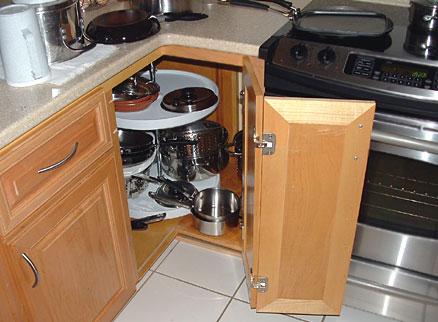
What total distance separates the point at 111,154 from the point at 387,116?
752mm

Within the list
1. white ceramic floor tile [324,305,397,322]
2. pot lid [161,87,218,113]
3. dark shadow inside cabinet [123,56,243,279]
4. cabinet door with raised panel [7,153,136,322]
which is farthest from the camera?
dark shadow inside cabinet [123,56,243,279]

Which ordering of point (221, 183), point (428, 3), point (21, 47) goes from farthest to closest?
1. point (221, 183)
2. point (428, 3)
3. point (21, 47)

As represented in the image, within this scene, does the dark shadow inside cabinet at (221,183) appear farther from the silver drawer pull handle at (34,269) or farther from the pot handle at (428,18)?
Answer: the pot handle at (428,18)

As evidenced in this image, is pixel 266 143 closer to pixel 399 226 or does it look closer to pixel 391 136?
pixel 391 136

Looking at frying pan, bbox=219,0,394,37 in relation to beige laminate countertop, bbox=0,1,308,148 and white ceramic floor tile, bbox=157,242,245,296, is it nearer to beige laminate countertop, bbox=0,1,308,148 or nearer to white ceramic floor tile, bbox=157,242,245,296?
beige laminate countertop, bbox=0,1,308,148

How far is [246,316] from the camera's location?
1698 millimetres

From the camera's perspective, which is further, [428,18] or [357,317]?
[357,317]

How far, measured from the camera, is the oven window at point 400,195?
132 centimetres

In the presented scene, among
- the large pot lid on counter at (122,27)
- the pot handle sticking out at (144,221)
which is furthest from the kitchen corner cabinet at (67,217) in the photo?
the pot handle sticking out at (144,221)

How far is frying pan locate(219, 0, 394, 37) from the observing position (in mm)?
1390

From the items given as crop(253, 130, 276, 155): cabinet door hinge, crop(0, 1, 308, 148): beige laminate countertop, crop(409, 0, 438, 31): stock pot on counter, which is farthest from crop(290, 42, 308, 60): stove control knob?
crop(409, 0, 438, 31): stock pot on counter

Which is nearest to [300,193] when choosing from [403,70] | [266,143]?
[266,143]

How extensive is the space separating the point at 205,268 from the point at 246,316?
0.90ft

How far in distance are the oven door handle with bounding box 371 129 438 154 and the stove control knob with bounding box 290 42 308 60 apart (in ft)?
0.91
